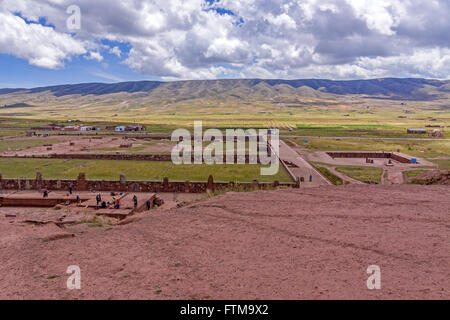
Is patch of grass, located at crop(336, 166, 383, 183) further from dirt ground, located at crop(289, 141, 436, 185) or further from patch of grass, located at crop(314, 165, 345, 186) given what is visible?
patch of grass, located at crop(314, 165, 345, 186)

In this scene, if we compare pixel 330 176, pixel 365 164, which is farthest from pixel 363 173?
pixel 365 164

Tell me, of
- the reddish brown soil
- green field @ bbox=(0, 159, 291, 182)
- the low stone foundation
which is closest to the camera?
the reddish brown soil

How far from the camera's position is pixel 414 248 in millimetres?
8586

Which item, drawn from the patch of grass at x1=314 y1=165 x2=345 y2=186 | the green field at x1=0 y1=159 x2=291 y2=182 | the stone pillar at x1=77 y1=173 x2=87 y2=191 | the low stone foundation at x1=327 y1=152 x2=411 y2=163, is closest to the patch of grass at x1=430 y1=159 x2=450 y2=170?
the low stone foundation at x1=327 y1=152 x2=411 y2=163

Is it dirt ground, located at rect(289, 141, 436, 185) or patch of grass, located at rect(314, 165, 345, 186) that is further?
dirt ground, located at rect(289, 141, 436, 185)

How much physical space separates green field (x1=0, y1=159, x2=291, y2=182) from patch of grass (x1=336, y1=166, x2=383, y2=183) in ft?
27.4

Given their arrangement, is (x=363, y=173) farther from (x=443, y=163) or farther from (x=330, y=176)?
(x=443, y=163)

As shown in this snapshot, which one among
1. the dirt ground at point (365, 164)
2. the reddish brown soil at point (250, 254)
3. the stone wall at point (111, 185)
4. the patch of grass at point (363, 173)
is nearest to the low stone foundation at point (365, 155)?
the dirt ground at point (365, 164)

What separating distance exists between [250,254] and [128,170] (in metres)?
33.6

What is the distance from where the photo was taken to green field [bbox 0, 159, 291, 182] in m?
35.1

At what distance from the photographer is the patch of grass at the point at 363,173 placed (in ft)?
116

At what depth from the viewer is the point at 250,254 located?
28.1 ft

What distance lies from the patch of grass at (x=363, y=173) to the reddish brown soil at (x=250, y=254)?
22729 millimetres
